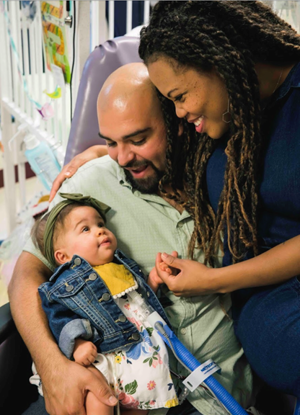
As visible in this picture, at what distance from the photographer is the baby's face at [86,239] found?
4.22 ft

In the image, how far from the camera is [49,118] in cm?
240

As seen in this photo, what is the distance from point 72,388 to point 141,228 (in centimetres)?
53

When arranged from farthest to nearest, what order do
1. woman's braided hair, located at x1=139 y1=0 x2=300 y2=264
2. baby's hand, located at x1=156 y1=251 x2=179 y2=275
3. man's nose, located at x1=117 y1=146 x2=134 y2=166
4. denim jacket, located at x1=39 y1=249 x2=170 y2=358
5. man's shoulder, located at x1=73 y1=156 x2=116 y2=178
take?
man's shoulder, located at x1=73 y1=156 x2=116 y2=178, man's nose, located at x1=117 y1=146 x2=134 y2=166, baby's hand, located at x1=156 y1=251 x2=179 y2=275, denim jacket, located at x1=39 y1=249 x2=170 y2=358, woman's braided hair, located at x1=139 y1=0 x2=300 y2=264

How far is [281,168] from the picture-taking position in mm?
1116

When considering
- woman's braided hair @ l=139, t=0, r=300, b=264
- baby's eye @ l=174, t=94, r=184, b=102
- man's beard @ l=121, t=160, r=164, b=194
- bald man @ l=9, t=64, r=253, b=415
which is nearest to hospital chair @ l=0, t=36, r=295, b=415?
bald man @ l=9, t=64, r=253, b=415

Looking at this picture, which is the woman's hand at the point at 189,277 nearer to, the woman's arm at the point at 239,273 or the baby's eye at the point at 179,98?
→ the woman's arm at the point at 239,273

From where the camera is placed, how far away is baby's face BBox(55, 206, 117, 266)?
1.29 m

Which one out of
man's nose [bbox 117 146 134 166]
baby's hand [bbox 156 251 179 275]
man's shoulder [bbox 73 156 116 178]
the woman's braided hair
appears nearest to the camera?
the woman's braided hair

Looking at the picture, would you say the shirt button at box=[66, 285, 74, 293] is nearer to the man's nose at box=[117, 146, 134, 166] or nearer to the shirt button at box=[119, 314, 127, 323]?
the shirt button at box=[119, 314, 127, 323]

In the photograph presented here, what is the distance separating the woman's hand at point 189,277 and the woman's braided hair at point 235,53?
11cm

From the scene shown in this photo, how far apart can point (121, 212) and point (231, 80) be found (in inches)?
22.6

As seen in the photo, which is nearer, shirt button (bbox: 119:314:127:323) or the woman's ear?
shirt button (bbox: 119:314:127:323)

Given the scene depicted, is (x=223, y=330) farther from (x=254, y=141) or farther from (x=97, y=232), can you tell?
(x=254, y=141)

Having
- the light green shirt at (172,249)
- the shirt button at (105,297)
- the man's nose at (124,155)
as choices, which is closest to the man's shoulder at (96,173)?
the light green shirt at (172,249)
